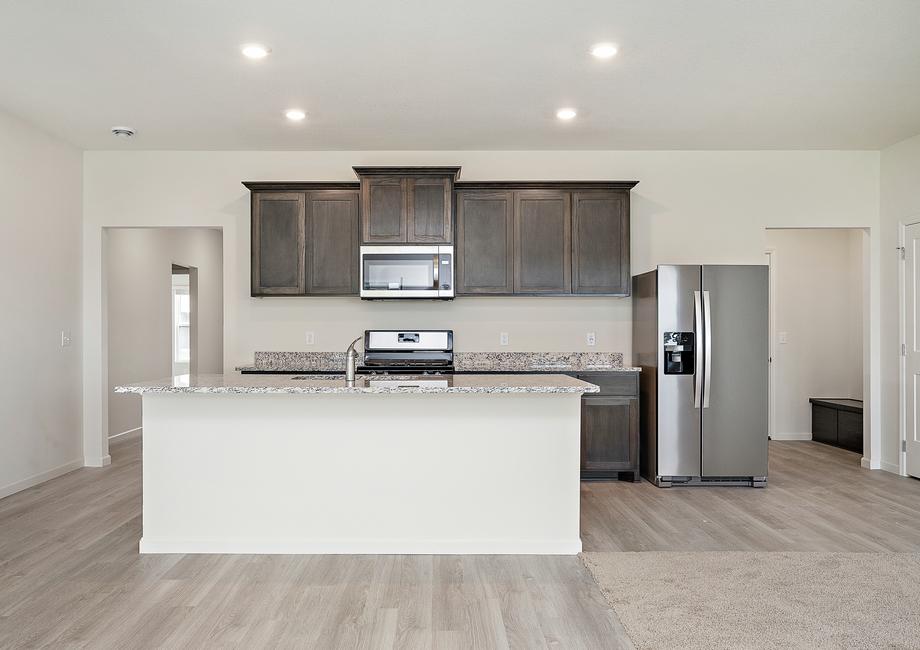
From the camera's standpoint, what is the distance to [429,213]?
506cm

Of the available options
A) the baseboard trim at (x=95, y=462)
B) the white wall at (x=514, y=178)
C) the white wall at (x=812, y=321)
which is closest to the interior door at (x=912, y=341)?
the white wall at (x=514, y=178)

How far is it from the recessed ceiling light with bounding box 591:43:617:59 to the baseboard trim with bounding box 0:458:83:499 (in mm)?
4664

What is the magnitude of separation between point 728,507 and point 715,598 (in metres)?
1.61

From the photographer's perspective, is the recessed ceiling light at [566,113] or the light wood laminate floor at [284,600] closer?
the light wood laminate floor at [284,600]

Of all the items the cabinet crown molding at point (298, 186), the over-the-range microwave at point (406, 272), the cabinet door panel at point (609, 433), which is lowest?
the cabinet door panel at point (609, 433)

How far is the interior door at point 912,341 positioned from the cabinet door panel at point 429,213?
360 cm

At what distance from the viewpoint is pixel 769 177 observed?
18.0ft

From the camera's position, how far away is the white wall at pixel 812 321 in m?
6.71

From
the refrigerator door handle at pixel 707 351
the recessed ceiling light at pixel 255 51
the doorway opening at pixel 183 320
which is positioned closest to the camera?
the recessed ceiling light at pixel 255 51

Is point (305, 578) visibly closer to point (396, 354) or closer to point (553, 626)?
point (553, 626)

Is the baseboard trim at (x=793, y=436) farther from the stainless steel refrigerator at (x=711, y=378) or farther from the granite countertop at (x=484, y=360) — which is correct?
the granite countertop at (x=484, y=360)

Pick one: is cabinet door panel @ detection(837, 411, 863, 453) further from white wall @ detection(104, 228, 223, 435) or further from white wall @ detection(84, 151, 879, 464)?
white wall @ detection(104, 228, 223, 435)

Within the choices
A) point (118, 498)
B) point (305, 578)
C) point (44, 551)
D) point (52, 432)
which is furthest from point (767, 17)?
point (52, 432)

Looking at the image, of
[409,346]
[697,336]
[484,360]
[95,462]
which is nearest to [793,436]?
[697,336]
